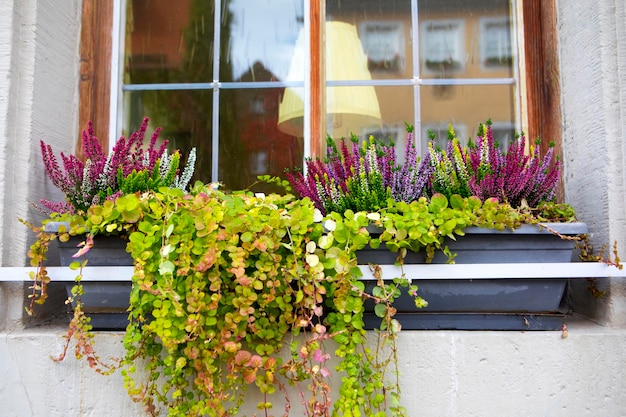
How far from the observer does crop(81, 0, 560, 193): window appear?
72.4 inches

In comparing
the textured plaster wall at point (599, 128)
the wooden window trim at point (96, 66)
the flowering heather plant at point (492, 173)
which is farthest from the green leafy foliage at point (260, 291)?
the wooden window trim at point (96, 66)

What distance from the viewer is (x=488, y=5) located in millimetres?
1876

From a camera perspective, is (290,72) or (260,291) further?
(290,72)

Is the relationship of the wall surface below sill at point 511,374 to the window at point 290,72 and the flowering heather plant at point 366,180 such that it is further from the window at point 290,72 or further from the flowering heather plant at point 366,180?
the window at point 290,72

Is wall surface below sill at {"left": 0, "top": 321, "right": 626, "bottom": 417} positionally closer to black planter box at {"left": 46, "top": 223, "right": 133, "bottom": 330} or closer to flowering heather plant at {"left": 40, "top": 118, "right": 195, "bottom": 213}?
black planter box at {"left": 46, "top": 223, "right": 133, "bottom": 330}

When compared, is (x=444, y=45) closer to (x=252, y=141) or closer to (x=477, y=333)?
(x=252, y=141)

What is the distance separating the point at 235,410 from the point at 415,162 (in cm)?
89

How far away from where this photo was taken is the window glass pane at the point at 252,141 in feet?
6.05

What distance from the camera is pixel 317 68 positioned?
1.84 meters

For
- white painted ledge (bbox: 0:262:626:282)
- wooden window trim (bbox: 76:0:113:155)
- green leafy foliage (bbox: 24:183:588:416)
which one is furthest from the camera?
wooden window trim (bbox: 76:0:113:155)

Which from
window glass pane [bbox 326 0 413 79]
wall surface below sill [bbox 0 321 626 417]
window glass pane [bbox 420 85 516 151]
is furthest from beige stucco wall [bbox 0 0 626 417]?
window glass pane [bbox 326 0 413 79]

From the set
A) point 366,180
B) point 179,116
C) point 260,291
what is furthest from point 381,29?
point 260,291

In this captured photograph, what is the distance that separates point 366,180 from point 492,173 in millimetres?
372

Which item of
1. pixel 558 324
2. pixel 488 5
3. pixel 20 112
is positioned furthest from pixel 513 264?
pixel 20 112
